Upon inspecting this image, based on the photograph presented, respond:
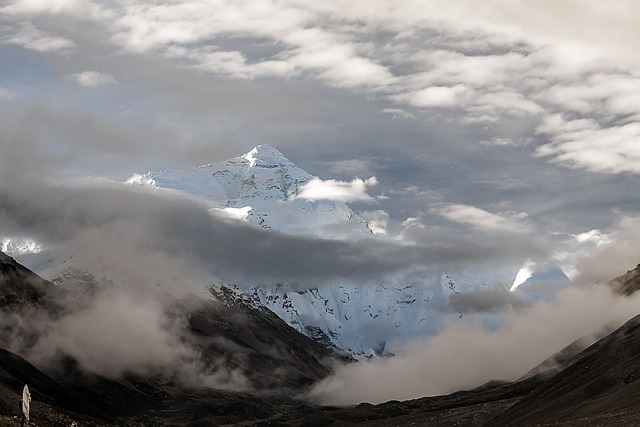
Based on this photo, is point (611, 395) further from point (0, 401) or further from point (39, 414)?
point (0, 401)

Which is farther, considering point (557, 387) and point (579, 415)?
point (557, 387)

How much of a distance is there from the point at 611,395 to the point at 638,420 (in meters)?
42.7

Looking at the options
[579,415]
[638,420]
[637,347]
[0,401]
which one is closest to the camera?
[638,420]

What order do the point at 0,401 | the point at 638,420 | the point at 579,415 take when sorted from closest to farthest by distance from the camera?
the point at 638,420 → the point at 579,415 → the point at 0,401

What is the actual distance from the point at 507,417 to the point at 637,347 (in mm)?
32754

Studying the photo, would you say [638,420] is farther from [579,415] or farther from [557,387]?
[557,387]

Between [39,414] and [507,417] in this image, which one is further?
[507,417]

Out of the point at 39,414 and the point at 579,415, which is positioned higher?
the point at 39,414

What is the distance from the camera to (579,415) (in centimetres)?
15462

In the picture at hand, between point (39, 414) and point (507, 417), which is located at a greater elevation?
point (39, 414)

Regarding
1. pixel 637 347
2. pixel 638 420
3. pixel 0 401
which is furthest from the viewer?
pixel 637 347

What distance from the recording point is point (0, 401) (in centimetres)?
16812

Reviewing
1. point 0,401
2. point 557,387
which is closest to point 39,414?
point 0,401

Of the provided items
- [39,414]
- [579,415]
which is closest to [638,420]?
[579,415]
